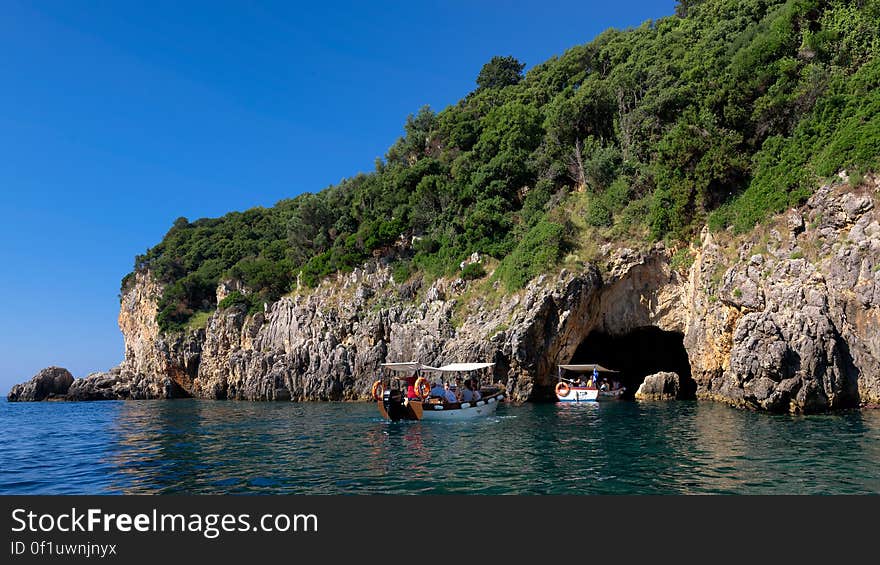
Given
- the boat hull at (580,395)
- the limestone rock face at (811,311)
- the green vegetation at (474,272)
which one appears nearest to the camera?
the limestone rock face at (811,311)

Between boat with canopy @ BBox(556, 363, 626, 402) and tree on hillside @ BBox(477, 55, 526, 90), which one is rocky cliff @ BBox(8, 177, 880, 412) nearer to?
boat with canopy @ BBox(556, 363, 626, 402)

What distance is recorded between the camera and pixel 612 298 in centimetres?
4094

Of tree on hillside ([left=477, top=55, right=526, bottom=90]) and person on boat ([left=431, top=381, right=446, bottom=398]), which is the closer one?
person on boat ([left=431, top=381, right=446, bottom=398])

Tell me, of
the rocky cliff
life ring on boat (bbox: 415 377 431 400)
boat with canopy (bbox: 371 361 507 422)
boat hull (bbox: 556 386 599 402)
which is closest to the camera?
the rocky cliff

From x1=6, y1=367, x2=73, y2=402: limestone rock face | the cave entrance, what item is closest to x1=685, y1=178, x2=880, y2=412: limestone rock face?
the cave entrance

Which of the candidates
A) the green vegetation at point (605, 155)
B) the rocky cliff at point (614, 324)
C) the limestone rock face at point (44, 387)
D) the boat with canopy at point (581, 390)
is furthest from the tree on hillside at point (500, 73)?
the limestone rock face at point (44, 387)

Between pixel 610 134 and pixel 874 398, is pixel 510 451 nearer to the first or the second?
pixel 874 398

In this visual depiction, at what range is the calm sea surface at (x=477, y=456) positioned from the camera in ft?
45.1

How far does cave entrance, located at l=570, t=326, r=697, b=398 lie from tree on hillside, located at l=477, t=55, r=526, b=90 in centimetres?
4609

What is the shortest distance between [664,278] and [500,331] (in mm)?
12565

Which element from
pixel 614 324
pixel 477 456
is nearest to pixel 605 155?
pixel 614 324

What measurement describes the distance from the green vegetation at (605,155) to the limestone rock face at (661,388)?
29.4ft

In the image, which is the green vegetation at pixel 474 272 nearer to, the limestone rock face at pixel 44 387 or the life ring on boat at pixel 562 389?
the life ring on boat at pixel 562 389

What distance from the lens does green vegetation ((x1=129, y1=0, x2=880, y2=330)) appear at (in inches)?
1350
